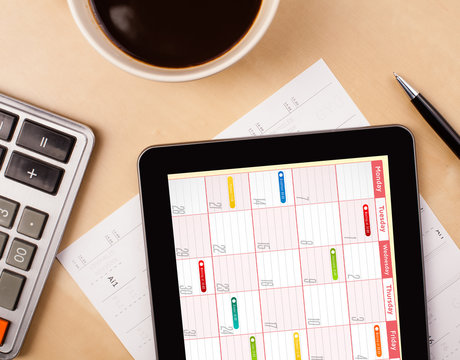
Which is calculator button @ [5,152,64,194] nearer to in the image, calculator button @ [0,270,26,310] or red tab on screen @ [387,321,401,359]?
calculator button @ [0,270,26,310]

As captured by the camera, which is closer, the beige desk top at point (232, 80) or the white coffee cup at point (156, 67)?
the white coffee cup at point (156, 67)

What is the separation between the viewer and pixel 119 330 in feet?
1.53

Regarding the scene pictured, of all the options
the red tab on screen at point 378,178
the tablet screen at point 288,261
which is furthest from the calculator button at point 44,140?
the red tab on screen at point 378,178

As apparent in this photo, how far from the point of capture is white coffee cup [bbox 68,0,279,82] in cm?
35

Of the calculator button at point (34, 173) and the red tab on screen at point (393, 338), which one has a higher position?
the calculator button at point (34, 173)

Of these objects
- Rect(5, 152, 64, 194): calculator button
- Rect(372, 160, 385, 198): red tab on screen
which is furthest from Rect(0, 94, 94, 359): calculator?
Rect(372, 160, 385, 198): red tab on screen

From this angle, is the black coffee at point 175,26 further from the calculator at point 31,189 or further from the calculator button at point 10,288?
the calculator button at point 10,288

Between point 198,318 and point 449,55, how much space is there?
1.10 feet

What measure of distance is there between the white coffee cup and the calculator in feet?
0.36

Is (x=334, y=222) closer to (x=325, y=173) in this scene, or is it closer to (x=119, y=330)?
(x=325, y=173)

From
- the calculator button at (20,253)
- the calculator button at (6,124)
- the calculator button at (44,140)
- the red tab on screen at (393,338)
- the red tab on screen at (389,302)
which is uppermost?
the calculator button at (6,124)

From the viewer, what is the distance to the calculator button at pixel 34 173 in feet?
1.43

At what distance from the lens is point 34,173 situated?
44 centimetres

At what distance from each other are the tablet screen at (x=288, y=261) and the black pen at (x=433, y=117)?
61 mm
